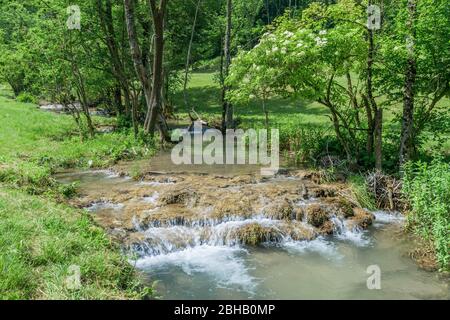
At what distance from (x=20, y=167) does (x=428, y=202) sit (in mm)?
11141

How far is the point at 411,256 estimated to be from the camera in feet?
28.2

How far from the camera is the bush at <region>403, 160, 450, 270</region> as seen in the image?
25.8 ft

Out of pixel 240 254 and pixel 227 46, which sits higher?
pixel 227 46

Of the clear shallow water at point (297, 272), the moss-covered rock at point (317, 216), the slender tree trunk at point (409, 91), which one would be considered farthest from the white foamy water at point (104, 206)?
the slender tree trunk at point (409, 91)

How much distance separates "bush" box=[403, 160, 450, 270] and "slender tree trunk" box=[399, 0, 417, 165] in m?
2.05

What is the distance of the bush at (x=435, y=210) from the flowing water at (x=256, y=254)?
1.46 feet

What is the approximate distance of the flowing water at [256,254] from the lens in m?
7.36

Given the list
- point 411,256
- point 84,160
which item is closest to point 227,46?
point 84,160

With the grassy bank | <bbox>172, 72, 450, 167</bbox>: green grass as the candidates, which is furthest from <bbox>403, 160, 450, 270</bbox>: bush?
the grassy bank

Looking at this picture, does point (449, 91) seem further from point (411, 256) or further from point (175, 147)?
point (175, 147)

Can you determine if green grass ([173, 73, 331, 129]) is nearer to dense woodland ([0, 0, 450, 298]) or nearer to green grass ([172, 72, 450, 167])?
green grass ([172, 72, 450, 167])

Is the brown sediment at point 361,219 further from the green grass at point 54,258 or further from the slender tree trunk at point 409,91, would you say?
the green grass at point 54,258

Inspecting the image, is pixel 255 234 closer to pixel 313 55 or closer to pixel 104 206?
pixel 104 206

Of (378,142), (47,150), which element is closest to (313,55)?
(378,142)
